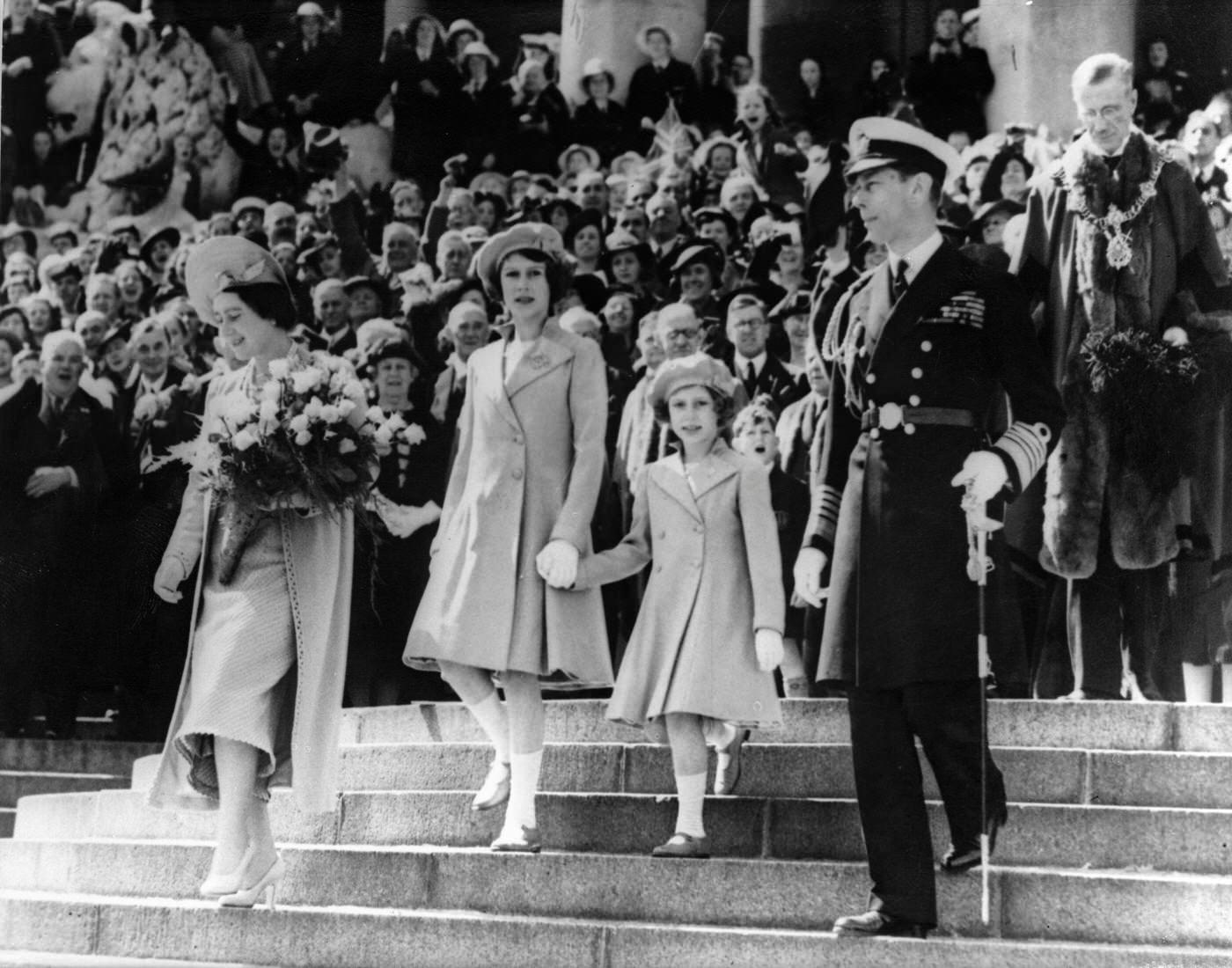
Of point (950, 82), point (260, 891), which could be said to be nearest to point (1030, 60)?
point (950, 82)

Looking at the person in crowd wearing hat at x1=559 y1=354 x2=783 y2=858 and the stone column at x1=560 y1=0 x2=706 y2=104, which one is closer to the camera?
the person in crowd wearing hat at x1=559 y1=354 x2=783 y2=858

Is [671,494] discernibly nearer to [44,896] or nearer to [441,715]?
[441,715]

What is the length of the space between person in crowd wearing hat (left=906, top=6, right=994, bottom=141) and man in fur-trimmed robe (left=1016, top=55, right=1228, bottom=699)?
40.6 inches

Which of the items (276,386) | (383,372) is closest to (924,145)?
(276,386)

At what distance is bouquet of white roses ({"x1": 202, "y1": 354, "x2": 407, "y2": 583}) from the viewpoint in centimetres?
635

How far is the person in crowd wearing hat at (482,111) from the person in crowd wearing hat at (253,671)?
156 inches

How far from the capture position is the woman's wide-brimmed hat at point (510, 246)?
736cm

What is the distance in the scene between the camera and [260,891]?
636 cm

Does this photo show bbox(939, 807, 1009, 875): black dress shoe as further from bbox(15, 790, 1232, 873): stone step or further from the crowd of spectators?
the crowd of spectators

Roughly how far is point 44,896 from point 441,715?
185 centimetres

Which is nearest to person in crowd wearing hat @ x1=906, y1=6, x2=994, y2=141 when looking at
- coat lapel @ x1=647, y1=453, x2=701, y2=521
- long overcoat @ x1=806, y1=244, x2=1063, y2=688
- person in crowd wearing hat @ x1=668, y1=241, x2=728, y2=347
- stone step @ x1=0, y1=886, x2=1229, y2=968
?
person in crowd wearing hat @ x1=668, y1=241, x2=728, y2=347

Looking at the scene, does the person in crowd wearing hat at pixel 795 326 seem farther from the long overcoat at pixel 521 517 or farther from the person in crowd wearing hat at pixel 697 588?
the long overcoat at pixel 521 517

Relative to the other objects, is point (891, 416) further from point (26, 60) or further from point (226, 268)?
point (26, 60)

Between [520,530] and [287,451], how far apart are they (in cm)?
111
